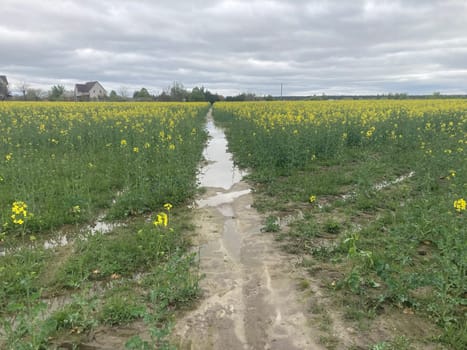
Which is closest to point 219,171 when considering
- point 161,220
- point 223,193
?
point 223,193

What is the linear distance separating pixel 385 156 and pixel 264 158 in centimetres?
441

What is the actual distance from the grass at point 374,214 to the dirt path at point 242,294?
1.63 ft

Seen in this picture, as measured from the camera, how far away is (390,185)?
7785 millimetres

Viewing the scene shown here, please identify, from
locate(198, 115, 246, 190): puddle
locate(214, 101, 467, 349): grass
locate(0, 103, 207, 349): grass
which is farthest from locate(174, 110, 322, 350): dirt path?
locate(198, 115, 246, 190): puddle

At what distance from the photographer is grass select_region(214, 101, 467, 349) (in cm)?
343

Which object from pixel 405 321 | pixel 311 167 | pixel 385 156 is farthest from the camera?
pixel 385 156

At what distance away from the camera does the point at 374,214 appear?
19.9 feet

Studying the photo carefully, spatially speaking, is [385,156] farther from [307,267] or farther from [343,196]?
[307,267]

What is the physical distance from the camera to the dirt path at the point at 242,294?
298 cm

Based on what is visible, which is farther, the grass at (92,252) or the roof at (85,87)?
the roof at (85,87)

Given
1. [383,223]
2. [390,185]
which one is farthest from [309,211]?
[390,185]

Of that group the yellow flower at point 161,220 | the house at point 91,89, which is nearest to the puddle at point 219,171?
the yellow flower at point 161,220

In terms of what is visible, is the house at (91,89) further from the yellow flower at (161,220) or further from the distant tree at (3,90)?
the yellow flower at (161,220)

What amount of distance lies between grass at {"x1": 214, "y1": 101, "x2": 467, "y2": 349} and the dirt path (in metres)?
0.50
